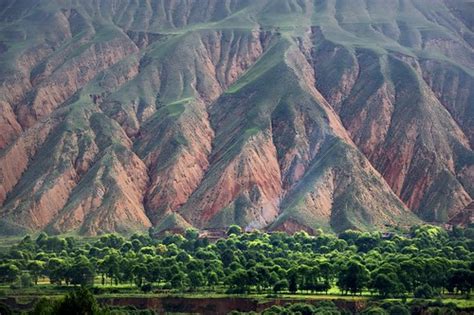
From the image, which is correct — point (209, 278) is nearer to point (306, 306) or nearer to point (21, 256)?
point (306, 306)

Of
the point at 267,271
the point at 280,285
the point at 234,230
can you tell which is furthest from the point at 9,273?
the point at 234,230

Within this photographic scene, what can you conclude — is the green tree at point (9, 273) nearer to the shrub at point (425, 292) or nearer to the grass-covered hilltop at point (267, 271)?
the grass-covered hilltop at point (267, 271)

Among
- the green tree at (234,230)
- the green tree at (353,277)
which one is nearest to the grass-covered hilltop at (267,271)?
the green tree at (353,277)

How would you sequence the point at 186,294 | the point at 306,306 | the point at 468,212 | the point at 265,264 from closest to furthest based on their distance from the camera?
the point at 306,306 → the point at 186,294 → the point at 265,264 → the point at 468,212

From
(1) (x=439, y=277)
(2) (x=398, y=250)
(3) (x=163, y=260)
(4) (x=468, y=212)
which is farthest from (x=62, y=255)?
(4) (x=468, y=212)

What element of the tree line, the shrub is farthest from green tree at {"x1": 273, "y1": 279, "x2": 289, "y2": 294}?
the shrub

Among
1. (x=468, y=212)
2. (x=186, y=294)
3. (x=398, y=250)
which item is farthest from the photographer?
(x=468, y=212)
